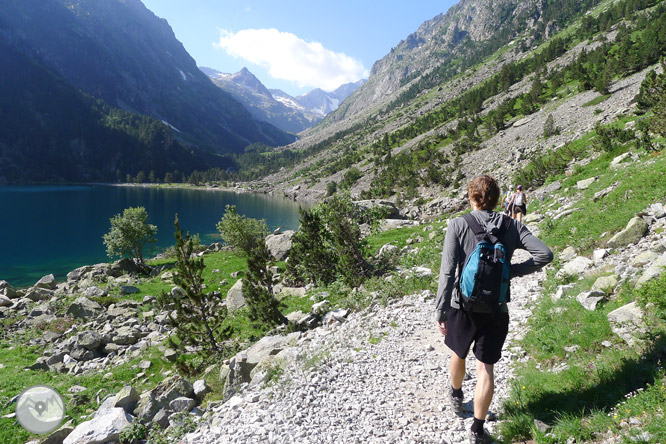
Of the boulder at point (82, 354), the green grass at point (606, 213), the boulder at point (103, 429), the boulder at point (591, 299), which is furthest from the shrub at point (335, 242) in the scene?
the boulder at point (82, 354)

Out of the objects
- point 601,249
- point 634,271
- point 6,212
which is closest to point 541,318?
point 634,271

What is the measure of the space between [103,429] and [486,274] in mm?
10751

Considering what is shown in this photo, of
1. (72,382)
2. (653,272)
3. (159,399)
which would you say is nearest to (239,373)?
(159,399)

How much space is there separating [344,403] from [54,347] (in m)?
26.3

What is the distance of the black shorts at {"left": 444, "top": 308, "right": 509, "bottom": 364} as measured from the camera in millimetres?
4551

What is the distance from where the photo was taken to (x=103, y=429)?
8844 mm

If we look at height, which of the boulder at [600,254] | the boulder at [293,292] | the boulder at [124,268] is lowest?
the boulder at [293,292]

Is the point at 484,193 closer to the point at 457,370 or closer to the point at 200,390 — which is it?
the point at 457,370

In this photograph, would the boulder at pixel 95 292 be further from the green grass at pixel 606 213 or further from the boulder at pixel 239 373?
the green grass at pixel 606 213

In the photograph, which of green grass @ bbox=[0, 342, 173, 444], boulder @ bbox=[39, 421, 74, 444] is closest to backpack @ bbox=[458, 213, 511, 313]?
boulder @ bbox=[39, 421, 74, 444]

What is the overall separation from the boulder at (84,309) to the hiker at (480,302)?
33671mm

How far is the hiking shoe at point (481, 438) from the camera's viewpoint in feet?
15.6

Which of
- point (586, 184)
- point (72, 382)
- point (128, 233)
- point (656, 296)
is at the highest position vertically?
point (128, 233)

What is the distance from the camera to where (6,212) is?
105m
